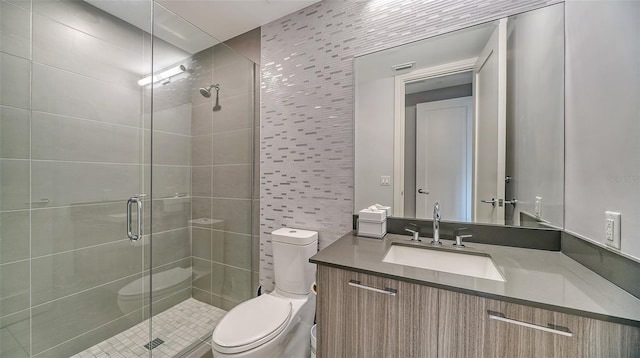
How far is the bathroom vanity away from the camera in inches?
24.8

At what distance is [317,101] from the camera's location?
5.68ft

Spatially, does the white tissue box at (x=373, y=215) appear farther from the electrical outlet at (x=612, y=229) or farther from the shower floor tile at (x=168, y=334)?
the shower floor tile at (x=168, y=334)

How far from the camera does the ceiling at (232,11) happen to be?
173cm

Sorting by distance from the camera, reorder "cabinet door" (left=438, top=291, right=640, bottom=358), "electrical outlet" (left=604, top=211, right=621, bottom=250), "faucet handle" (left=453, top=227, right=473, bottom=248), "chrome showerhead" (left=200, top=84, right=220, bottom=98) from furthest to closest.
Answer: "chrome showerhead" (left=200, top=84, right=220, bottom=98), "faucet handle" (left=453, top=227, right=473, bottom=248), "electrical outlet" (left=604, top=211, right=621, bottom=250), "cabinet door" (left=438, top=291, right=640, bottom=358)

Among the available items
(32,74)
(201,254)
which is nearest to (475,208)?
(201,254)

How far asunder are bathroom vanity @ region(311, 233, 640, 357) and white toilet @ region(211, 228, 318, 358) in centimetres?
39

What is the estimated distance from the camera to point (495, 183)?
1244 millimetres

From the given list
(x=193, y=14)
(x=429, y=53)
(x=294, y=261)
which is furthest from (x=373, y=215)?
(x=193, y=14)

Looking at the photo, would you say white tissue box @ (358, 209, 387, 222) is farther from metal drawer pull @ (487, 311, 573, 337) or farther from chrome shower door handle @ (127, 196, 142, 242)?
chrome shower door handle @ (127, 196, 142, 242)

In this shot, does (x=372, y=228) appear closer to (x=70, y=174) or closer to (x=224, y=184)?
(x=224, y=184)

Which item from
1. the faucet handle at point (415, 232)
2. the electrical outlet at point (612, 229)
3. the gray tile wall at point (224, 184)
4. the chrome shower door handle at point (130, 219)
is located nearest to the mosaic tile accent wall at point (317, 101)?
the gray tile wall at point (224, 184)

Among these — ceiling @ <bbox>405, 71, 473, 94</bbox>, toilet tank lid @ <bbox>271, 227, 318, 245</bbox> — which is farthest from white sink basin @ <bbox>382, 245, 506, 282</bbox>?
ceiling @ <bbox>405, 71, 473, 94</bbox>

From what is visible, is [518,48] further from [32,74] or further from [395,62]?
[32,74]

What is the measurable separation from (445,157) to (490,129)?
0.84 feet
